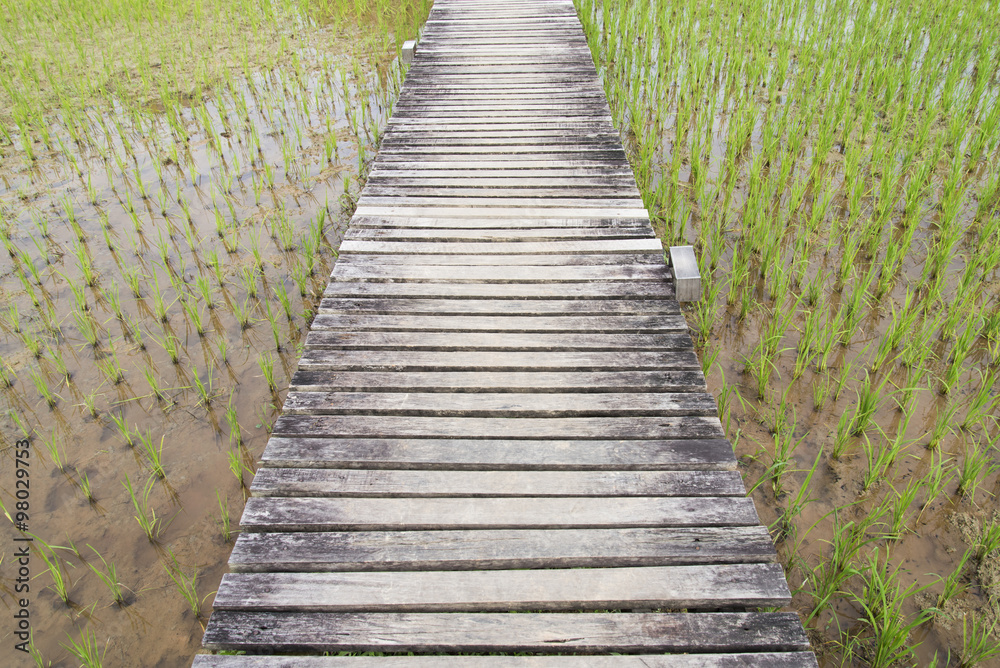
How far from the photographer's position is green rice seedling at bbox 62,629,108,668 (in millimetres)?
1711

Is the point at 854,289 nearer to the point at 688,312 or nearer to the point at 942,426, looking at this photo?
the point at 688,312

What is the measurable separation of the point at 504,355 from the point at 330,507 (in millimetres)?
935

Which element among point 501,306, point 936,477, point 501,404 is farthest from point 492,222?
point 936,477

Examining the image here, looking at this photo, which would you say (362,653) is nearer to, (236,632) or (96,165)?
(236,632)

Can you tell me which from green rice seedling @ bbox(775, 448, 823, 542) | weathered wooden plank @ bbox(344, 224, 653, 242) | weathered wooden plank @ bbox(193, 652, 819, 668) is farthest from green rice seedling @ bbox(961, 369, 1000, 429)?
weathered wooden plank @ bbox(344, 224, 653, 242)

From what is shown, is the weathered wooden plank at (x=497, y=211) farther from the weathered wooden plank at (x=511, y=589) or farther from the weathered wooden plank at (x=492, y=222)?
the weathered wooden plank at (x=511, y=589)

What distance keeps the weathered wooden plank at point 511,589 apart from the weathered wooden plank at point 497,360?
0.87 meters

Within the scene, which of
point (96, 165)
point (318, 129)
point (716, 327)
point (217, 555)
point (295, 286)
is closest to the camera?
point (217, 555)

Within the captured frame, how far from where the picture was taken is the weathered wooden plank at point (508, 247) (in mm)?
2979

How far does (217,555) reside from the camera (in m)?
2.06

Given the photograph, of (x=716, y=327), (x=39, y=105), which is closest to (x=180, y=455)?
(x=716, y=327)

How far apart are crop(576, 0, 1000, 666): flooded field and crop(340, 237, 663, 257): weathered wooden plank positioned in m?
0.47

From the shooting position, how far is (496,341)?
2.46 metres

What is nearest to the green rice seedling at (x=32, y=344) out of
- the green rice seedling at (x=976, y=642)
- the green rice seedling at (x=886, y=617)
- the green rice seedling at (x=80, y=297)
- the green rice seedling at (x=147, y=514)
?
the green rice seedling at (x=80, y=297)
